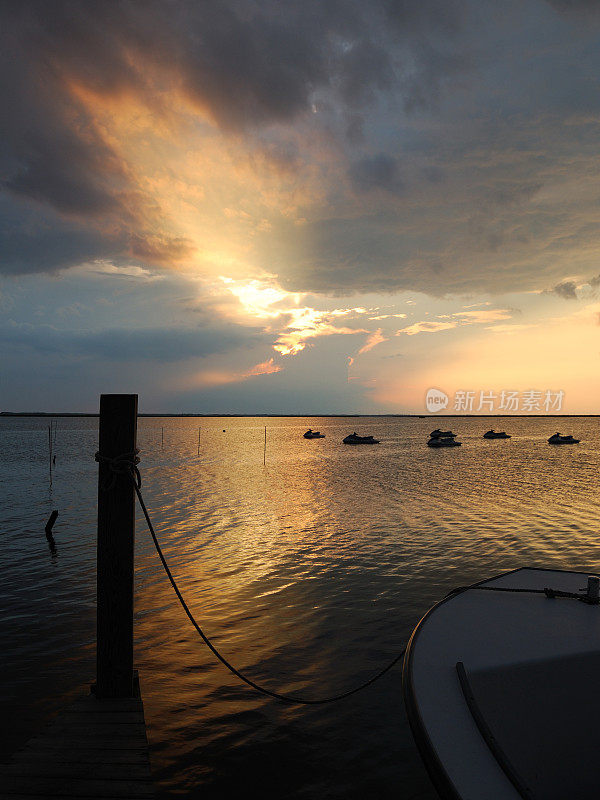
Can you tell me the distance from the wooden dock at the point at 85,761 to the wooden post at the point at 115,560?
0.45 meters

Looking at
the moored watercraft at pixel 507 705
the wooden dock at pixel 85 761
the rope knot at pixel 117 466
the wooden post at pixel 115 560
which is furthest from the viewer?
the rope knot at pixel 117 466

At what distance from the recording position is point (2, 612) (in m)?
11.1

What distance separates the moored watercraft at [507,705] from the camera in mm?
3639

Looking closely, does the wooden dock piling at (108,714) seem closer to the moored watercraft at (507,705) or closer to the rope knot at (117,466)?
the rope knot at (117,466)

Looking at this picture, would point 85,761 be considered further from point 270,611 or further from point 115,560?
point 270,611

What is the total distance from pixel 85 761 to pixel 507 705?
A: 4.24 meters

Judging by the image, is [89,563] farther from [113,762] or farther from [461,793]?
[461,793]

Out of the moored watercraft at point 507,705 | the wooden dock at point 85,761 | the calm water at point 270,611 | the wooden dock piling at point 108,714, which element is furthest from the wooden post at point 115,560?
the moored watercraft at point 507,705

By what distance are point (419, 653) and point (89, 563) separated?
13106 mm

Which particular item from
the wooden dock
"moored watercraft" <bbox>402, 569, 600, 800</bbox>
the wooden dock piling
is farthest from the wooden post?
"moored watercraft" <bbox>402, 569, 600, 800</bbox>

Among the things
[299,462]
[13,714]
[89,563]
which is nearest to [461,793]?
[13,714]

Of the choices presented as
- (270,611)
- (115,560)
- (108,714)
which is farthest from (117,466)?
(270,611)

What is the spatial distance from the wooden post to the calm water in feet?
4.60

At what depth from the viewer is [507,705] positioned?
14.6 feet
